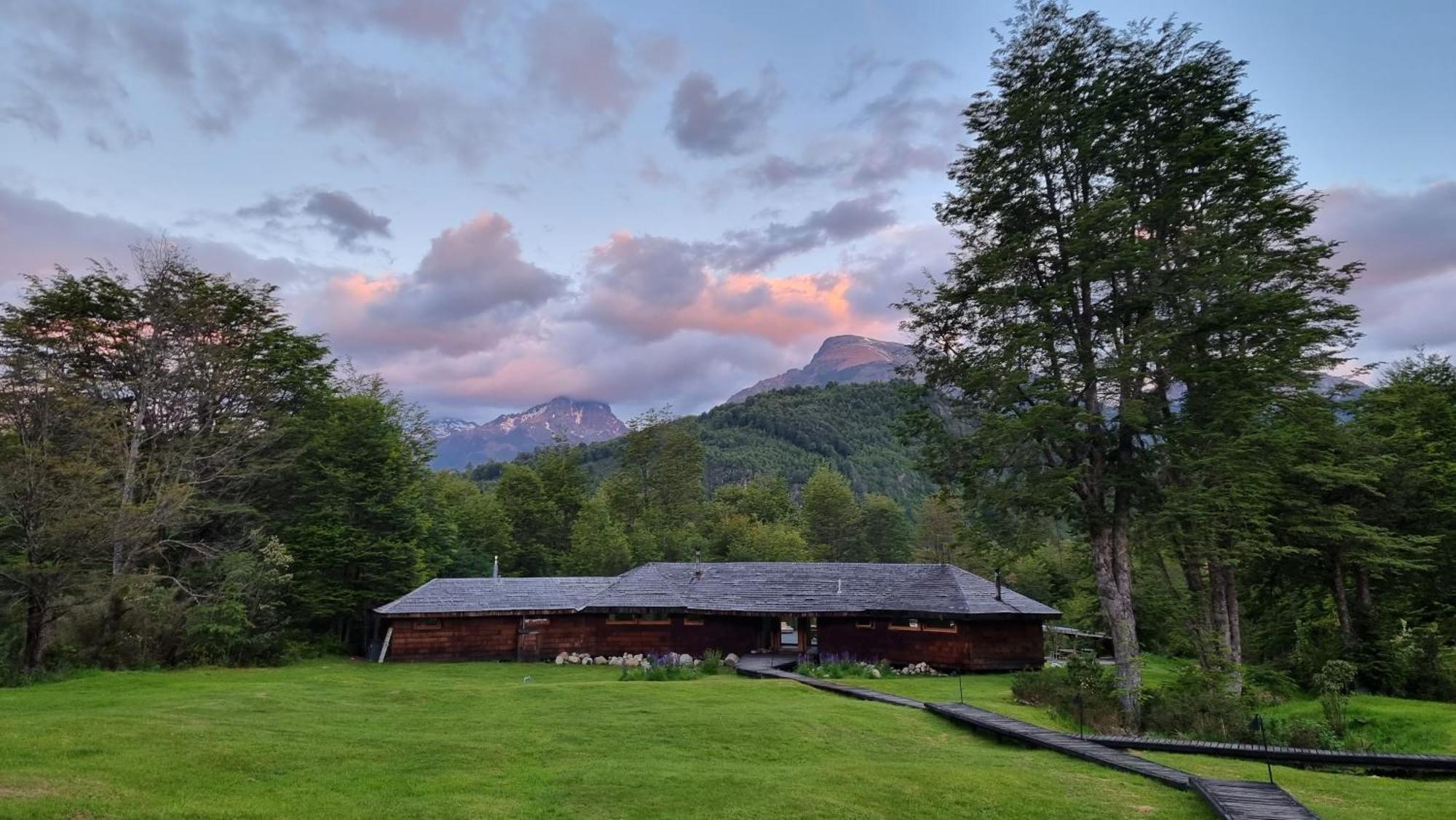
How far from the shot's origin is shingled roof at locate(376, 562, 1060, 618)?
96.7 ft

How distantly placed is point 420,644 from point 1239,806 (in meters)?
29.1

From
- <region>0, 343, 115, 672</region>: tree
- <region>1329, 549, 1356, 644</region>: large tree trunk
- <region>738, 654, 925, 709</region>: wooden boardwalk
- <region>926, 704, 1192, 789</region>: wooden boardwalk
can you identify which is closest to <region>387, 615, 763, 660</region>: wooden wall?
<region>738, 654, 925, 709</region>: wooden boardwalk

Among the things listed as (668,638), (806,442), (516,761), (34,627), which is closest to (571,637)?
(668,638)

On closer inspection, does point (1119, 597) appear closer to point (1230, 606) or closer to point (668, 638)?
point (1230, 606)

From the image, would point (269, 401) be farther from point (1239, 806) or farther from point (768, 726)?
point (1239, 806)

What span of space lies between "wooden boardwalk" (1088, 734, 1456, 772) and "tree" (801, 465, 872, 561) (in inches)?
2078

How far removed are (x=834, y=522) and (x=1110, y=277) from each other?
5107 cm

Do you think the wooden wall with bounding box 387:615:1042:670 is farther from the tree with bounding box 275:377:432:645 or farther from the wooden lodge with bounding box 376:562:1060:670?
the tree with bounding box 275:377:432:645

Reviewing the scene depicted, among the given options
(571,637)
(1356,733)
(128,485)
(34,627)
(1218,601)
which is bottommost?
(571,637)

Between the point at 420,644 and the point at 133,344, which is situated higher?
the point at 133,344

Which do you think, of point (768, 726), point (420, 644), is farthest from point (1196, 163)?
point (420, 644)

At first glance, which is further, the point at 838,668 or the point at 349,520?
the point at 349,520

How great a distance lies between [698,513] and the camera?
6272 cm

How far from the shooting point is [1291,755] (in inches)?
525
